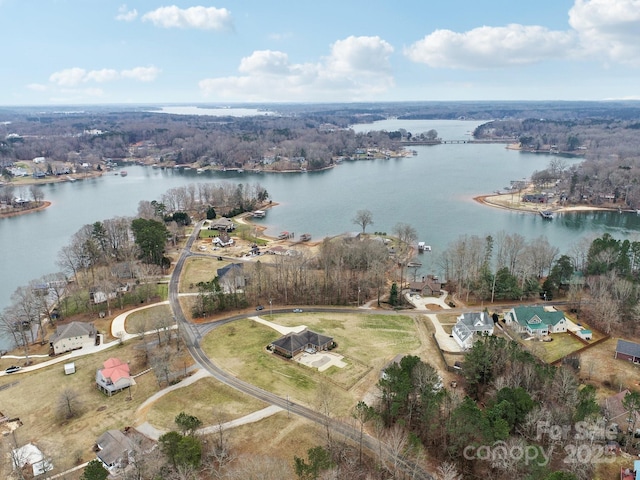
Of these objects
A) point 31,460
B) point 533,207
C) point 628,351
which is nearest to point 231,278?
point 31,460

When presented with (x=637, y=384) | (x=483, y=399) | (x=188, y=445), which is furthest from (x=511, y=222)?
(x=188, y=445)

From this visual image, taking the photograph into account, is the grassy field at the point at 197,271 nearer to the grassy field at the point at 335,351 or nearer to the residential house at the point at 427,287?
the grassy field at the point at 335,351

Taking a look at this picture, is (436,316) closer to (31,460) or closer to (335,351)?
(335,351)

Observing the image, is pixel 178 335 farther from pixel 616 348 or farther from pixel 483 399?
pixel 616 348

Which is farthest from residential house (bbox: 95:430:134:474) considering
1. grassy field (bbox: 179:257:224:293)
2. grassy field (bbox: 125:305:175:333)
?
grassy field (bbox: 179:257:224:293)

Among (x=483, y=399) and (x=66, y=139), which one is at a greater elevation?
(x=66, y=139)
